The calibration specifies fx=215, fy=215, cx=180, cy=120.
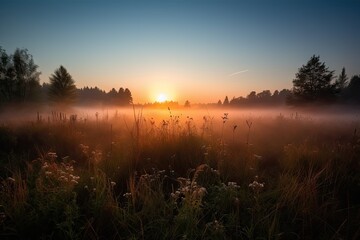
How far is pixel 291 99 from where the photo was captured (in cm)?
2398

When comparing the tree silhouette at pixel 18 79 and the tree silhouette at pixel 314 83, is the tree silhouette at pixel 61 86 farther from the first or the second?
the tree silhouette at pixel 314 83

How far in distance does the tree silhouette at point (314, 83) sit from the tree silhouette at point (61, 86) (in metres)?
33.3

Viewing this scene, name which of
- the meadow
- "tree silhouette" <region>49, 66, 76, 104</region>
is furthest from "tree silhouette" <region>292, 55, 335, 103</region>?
"tree silhouette" <region>49, 66, 76, 104</region>

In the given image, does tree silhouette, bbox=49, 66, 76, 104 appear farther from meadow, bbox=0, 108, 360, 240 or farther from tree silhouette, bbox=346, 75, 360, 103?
tree silhouette, bbox=346, 75, 360, 103

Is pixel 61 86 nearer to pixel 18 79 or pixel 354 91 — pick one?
pixel 18 79

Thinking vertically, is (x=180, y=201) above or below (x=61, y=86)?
below

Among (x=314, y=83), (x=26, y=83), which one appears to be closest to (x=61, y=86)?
(x=26, y=83)

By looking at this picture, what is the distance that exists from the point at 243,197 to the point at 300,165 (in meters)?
2.05

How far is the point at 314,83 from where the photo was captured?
73.9 ft

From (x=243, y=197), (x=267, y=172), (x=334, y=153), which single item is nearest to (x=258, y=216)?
(x=243, y=197)

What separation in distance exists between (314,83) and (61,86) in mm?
35875

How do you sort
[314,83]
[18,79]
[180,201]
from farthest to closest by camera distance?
[18,79], [314,83], [180,201]

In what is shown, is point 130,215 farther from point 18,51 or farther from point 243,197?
point 18,51

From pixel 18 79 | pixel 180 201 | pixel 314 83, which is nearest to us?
pixel 180 201
